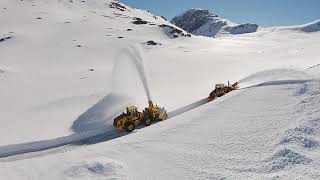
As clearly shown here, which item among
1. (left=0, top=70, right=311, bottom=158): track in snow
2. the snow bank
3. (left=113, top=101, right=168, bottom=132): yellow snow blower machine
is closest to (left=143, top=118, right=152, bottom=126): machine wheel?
(left=113, top=101, right=168, bottom=132): yellow snow blower machine

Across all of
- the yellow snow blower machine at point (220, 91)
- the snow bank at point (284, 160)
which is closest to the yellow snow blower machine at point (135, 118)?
the yellow snow blower machine at point (220, 91)

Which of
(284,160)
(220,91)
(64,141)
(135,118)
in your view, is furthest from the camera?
(220,91)

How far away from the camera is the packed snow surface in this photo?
17969 millimetres

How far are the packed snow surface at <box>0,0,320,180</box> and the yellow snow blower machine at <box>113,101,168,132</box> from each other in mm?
733

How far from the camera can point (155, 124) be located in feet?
97.3

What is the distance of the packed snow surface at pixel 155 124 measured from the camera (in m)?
18.0

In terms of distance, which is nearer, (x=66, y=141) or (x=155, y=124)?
(x=66, y=141)

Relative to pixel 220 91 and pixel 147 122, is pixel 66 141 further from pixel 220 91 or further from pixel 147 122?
pixel 220 91

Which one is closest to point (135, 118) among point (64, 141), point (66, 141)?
point (66, 141)

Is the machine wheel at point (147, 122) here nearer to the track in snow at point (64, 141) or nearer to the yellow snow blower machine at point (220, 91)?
the track in snow at point (64, 141)

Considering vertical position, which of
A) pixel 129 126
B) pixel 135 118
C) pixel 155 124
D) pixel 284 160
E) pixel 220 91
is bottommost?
pixel 129 126

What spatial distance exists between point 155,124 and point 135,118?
5.88 ft

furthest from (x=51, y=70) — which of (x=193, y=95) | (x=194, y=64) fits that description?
(x=193, y=95)

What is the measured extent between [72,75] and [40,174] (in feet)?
131
